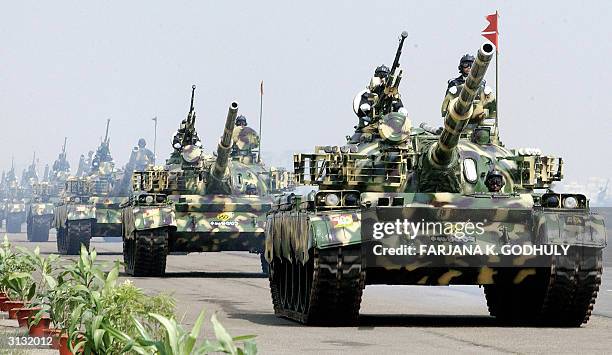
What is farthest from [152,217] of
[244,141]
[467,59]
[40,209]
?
[40,209]

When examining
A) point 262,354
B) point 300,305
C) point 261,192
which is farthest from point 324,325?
point 261,192

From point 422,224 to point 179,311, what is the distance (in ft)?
16.2

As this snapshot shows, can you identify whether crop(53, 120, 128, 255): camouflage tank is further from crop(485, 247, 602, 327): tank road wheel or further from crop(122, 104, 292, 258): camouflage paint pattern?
crop(485, 247, 602, 327): tank road wheel

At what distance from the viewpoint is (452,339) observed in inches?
713

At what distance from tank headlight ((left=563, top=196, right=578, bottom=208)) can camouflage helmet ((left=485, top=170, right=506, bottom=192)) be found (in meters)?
1.83

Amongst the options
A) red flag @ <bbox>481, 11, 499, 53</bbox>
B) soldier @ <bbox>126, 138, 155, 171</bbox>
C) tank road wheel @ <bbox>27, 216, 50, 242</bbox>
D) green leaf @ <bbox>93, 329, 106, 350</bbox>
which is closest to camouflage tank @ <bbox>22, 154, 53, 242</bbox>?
tank road wheel @ <bbox>27, 216, 50, 242</bbox>

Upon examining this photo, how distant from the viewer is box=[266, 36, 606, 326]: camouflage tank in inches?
765

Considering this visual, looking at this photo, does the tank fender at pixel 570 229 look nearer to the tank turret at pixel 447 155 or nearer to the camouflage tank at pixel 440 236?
the camouflage tank at pixel 440 236

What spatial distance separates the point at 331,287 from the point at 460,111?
9.24 ft

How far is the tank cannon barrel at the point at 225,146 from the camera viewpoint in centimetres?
3291

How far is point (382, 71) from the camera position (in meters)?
24.8

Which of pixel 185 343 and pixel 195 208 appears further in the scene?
pixel 195 208

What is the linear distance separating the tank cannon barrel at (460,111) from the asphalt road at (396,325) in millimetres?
2327

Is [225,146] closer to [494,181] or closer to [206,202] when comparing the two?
[206,202]
